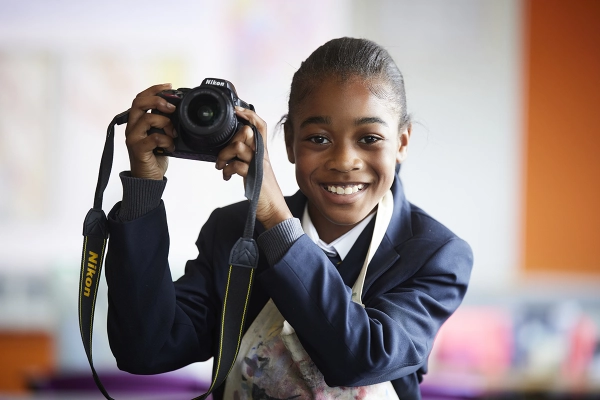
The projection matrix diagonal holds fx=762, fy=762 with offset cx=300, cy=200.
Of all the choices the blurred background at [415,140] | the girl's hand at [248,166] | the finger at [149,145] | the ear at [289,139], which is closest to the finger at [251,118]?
the girl's hand at [248,166]

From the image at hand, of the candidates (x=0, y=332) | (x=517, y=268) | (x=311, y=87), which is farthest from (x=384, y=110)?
(x=0, y=332)

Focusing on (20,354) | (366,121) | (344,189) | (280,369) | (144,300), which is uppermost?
(366,121)

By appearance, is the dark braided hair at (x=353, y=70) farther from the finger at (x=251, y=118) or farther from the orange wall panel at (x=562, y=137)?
the orange wall panel at (x=562, y=137)

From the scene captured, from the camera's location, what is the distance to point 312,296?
98 cm

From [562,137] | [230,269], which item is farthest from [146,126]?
[562,137]

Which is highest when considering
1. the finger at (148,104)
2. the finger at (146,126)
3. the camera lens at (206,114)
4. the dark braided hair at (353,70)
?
the dark braided hair at (353,70)

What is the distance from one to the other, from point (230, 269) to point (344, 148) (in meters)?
0.25

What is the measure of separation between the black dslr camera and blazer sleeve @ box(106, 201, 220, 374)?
0.11m

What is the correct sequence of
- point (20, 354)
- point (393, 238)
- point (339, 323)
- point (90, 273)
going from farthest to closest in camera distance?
point (20, 354), point (393, 238), point (90, 273), point (339, 323)

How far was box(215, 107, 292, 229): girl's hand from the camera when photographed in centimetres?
100

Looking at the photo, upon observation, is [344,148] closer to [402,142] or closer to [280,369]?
[402,142]

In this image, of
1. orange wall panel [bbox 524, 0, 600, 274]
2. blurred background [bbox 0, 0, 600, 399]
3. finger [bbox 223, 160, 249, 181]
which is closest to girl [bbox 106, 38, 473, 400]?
finger [bbox 223, 160, 249, 181]

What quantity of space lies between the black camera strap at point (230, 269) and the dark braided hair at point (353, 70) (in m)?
0.21

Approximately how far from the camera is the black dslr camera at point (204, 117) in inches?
38.4
